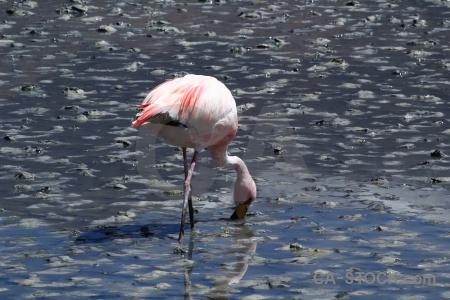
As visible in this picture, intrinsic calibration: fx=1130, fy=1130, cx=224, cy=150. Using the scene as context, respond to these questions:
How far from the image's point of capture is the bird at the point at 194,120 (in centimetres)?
1002

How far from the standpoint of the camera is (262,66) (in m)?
17.0

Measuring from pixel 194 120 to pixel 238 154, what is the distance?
109 inches

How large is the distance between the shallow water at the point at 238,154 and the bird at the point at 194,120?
0.35 m

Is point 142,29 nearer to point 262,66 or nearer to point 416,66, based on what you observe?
point 262,66

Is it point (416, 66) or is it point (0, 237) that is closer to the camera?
point (0, 237)

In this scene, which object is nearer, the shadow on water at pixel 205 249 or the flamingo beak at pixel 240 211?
the shadow on water at pixel 205 249

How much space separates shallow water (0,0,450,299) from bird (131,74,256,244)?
1.14 feet

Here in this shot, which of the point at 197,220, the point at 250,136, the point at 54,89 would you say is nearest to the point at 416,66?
the point at 250,136

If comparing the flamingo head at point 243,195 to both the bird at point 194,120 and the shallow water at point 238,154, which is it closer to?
the bird at point 194,120

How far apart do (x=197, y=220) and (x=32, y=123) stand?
3.88 meters

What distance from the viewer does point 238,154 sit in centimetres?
1295

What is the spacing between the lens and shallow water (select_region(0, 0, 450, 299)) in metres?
9.26

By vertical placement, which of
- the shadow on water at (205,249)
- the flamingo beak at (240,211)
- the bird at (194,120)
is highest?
the bird at (194,120)

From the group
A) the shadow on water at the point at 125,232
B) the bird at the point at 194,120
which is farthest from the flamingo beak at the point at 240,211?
the shadow on water at the point at 125,232
